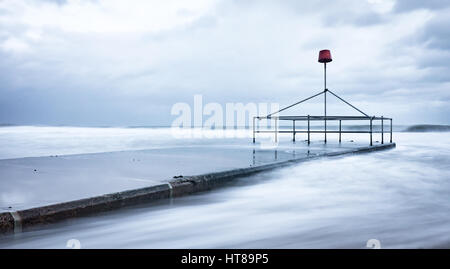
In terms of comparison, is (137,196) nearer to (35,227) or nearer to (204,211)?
(204,211)

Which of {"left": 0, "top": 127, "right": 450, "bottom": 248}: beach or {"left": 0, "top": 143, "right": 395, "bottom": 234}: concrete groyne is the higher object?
{"left": 0, "top": 143, "right": 395, "bottom": 234}: concrete groyne

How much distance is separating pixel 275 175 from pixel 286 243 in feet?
9.11

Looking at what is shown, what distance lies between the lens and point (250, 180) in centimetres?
460

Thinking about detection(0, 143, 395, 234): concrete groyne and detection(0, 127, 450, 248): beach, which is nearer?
detection(0, 127, 450, 248): beach

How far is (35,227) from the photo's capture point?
99.9 inches

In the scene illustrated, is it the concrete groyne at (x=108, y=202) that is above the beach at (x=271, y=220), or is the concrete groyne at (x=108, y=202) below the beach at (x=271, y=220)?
above

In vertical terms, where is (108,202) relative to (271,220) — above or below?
above

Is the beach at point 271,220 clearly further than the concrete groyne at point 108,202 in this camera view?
No

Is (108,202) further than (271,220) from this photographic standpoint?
Yes
